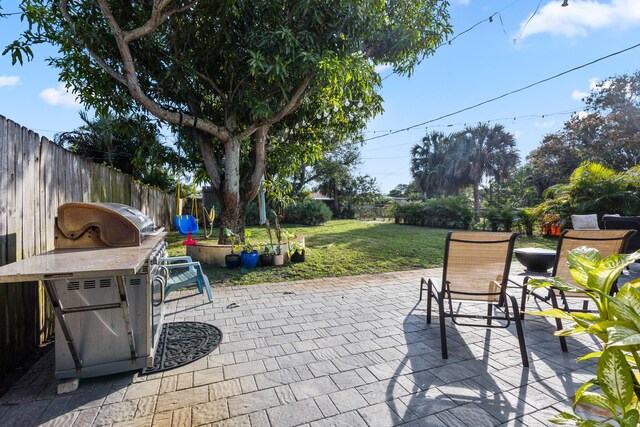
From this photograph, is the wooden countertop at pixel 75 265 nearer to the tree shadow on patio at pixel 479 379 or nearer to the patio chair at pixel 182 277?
the patio chair at pixel 182 277

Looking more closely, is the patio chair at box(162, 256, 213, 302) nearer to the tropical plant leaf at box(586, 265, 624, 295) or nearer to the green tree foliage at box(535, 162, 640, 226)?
the tropical plant leaf at box(586, 265, 624, 295)

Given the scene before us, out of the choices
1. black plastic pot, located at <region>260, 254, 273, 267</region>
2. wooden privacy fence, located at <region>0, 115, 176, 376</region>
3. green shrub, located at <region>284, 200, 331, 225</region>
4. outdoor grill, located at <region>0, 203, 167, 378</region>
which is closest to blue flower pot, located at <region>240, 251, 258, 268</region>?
black plastic pot, located at <region>260, 254, 273, 267</region>

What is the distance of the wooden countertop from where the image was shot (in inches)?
59.6

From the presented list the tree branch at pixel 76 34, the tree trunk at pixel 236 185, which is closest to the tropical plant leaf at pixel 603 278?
the tree trunk at pixel 236 185

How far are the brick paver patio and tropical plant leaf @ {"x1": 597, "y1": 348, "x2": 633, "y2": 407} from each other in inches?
47.1

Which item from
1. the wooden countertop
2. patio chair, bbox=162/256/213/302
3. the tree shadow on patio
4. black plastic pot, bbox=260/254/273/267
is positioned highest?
the wooden countertop

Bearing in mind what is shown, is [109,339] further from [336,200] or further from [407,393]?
[336,200]

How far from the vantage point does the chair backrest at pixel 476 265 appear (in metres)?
2.88

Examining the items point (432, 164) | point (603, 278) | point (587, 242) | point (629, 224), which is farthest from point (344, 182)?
point (603, 278)

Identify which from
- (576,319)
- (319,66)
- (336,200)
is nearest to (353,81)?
(319,66)

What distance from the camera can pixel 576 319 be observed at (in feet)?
3.11

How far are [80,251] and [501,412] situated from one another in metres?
3.22

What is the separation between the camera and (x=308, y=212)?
17422 millimetres

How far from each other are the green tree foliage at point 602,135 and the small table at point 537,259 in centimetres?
1732
